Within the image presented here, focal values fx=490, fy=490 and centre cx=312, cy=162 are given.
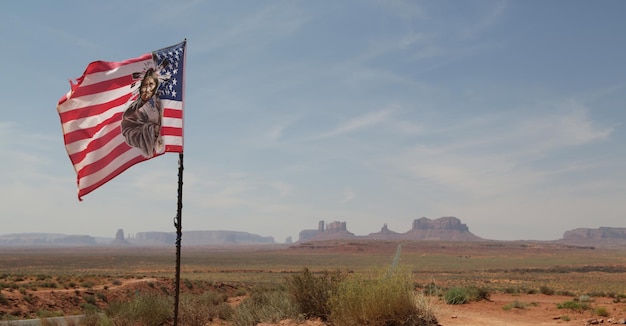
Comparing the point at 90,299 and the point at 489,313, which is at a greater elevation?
the point at 489,313

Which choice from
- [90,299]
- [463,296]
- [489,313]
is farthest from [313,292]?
[90,299]

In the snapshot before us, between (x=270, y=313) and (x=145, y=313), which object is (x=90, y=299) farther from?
(x=270, y=313)

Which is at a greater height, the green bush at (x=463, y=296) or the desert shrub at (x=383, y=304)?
the desert shrub at (x=383, y=304)

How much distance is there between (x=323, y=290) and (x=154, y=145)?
6947 mm

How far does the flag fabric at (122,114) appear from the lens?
782cm

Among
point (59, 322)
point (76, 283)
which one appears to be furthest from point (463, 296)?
point (76, 283)

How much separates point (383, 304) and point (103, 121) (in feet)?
21.9

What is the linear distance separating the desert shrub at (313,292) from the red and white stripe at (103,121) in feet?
21.5

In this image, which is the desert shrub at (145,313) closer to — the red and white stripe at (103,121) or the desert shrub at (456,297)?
the red and white stripe at (103,121)

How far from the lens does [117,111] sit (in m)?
8.16

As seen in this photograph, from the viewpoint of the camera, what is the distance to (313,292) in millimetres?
13180

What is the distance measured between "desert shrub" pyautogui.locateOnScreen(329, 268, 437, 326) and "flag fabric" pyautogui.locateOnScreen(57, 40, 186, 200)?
5.41 m

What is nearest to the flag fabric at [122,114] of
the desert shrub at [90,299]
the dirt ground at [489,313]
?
the dirt ground at [489,313]

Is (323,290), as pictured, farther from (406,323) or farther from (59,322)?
(59,322)
